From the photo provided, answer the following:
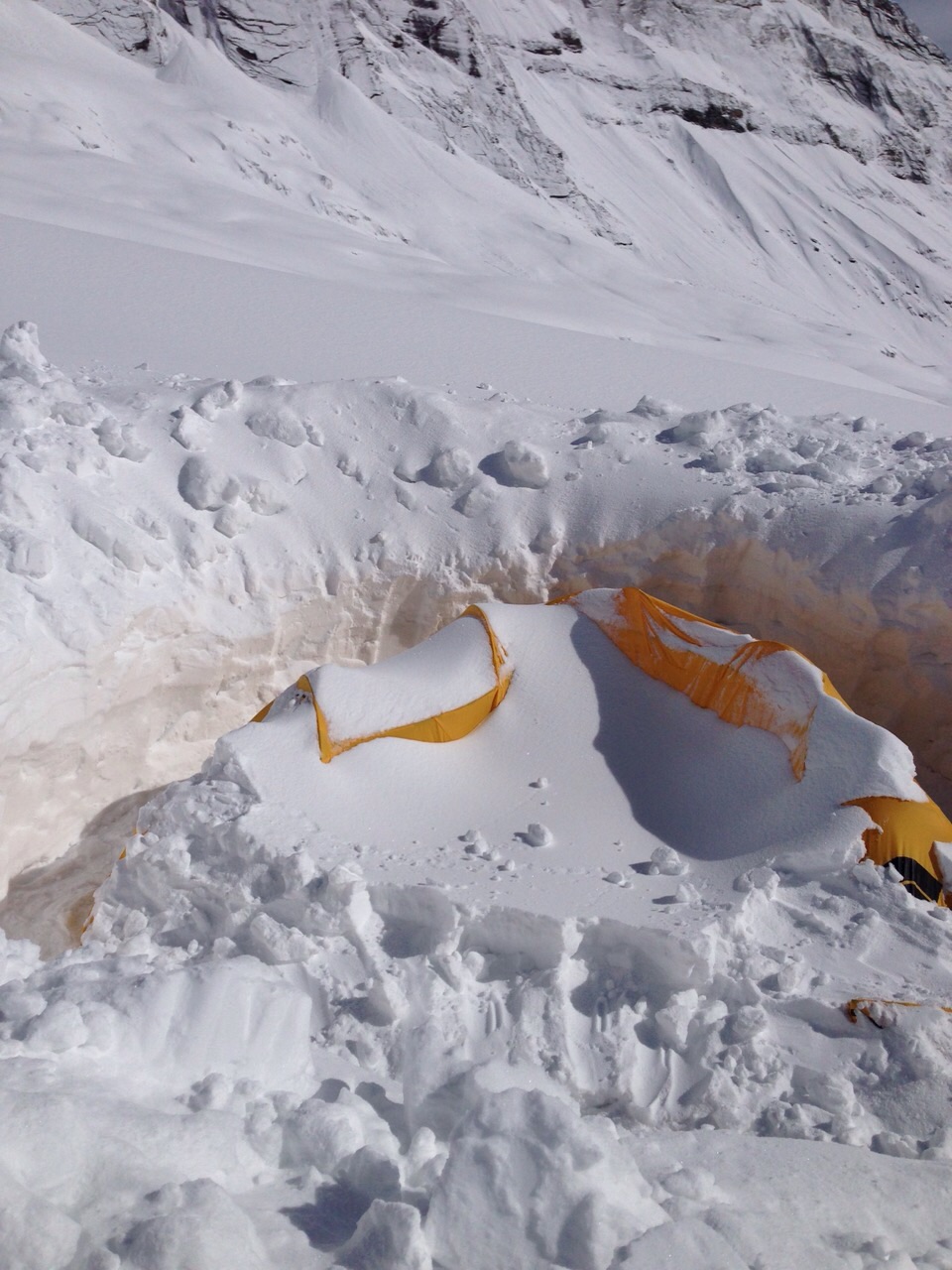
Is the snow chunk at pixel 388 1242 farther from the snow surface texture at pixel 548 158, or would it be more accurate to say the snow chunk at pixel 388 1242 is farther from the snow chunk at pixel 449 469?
the snow surface texture at pixel 548 158

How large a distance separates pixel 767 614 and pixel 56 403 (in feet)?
10.9

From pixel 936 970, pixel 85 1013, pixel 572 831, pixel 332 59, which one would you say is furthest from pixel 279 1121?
pixel 332 59

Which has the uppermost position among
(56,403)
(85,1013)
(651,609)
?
(651,609)

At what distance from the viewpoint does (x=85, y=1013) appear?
95.7 inches

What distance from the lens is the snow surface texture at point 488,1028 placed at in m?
1.99

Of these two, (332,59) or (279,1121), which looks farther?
(332,59)

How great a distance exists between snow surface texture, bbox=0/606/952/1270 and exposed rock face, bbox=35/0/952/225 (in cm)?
1787

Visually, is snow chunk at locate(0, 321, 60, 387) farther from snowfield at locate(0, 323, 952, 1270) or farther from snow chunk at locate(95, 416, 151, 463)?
snow chunk at locate(95, 416, 151, 463)

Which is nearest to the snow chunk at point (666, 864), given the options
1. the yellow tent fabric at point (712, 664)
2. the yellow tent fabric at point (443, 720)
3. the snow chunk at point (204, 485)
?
the yellow tent fabric at point (712, 664)

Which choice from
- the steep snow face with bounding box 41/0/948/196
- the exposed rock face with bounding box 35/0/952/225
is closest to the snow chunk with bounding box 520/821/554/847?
the exposed rock face with bounding box 35/0/952/225

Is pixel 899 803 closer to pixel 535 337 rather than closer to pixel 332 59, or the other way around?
pixel 535 337

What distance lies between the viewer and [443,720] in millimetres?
3812

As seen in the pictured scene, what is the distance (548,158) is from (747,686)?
19.6 m

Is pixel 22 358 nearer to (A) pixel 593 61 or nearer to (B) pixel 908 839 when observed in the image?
(B) pixel 908 839
